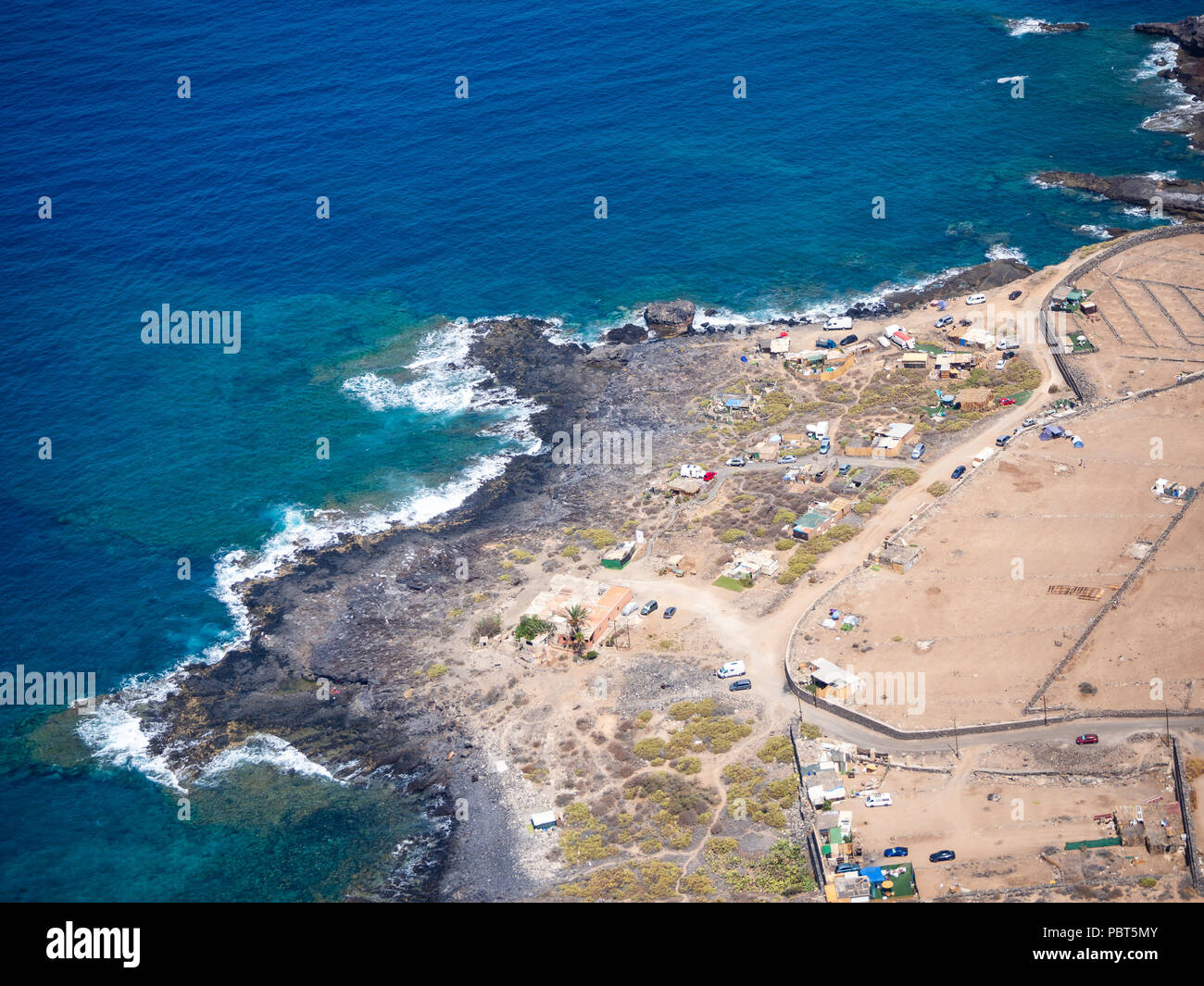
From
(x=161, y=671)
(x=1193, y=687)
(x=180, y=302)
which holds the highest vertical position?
(x=180, y=302)

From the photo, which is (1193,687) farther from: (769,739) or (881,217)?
(881,217)

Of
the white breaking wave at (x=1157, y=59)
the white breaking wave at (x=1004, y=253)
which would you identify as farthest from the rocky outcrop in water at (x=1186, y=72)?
the white breaking wave at (x=1004, y=253)

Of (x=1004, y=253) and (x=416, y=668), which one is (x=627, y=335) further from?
(x=416, y=668)

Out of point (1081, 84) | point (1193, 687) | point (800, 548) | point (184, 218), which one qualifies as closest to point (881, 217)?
point (1081, 84)

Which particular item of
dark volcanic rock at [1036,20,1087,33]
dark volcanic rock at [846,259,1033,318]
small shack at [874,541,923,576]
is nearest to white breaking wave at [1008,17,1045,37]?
dark volcanic rock at [1036,20,1087,33]

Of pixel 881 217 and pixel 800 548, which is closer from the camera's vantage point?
pixel 800 548

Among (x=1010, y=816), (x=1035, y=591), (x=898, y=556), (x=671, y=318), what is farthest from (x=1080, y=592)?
(x=671, y=318)

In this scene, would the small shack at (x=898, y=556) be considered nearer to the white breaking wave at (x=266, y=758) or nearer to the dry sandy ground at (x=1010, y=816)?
the dry sandy ground at (x=1010, y=816)

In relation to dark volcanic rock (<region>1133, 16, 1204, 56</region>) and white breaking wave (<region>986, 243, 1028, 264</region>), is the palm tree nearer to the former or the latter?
white breaking wave (<region>986, 243, 1028, 264</region>)
